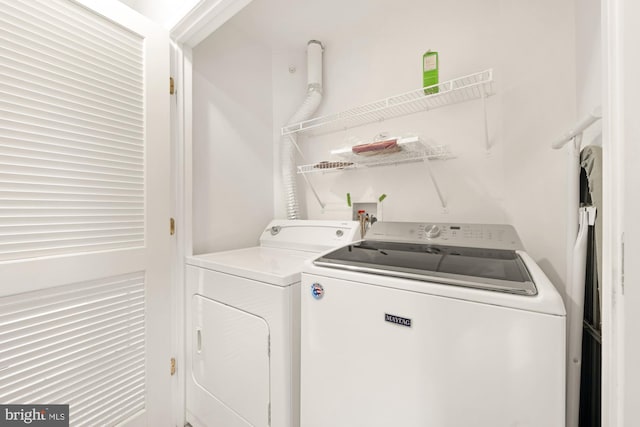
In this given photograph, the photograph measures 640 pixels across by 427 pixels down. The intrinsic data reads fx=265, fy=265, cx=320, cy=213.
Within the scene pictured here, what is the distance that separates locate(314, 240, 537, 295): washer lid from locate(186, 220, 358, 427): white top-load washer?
0.95 feet

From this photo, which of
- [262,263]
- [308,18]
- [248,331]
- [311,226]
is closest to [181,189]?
[262,263]

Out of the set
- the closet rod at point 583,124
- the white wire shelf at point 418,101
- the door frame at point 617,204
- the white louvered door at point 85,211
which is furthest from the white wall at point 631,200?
the white louvered door at point 85,211

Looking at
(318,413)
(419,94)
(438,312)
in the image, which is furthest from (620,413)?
(419,94)

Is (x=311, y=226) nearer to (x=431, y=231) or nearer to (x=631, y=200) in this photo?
(x=431, y=231)

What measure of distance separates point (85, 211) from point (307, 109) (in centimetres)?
155

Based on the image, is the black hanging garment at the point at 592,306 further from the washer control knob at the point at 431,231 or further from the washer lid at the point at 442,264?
the washer control knob at the point at 431,231

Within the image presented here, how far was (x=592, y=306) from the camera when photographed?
99 centimetres

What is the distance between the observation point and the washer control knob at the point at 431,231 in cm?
137

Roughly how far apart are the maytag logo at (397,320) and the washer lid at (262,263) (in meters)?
0.45

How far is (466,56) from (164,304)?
7.54 feet

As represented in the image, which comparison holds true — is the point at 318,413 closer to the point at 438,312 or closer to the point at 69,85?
the point at 438,312

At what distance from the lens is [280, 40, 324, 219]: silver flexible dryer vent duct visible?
6.93 feet

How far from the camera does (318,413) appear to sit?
1.08 m

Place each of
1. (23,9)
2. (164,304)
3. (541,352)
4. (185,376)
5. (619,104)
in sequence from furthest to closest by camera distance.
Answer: (185,376), (164,304), (23,9), (541,352), (619,104)
